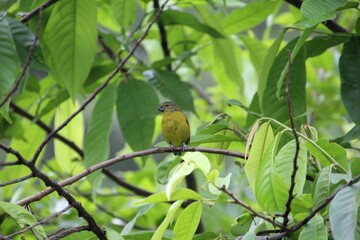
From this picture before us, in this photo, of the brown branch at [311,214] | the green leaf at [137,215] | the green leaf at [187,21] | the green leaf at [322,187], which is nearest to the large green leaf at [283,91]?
the green leaf at [187,21]

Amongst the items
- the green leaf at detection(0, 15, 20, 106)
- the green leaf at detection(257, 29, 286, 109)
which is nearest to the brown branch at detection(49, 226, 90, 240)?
the green leaf at detection(0, 15, 20, 106)

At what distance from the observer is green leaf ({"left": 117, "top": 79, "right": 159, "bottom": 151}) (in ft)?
9.79

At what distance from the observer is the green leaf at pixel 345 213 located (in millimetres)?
1446

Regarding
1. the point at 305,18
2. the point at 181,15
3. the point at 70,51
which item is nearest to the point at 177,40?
the point at 181,15

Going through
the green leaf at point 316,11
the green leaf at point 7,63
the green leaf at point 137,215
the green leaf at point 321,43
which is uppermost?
the green leaf at point 316,11

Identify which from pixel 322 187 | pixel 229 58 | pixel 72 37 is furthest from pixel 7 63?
pixel 229 58

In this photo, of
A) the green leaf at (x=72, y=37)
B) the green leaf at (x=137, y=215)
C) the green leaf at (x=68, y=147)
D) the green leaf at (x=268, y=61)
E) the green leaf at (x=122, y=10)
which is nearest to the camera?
the green leaf at (x=137, y=215)

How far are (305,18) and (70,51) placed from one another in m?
0.99

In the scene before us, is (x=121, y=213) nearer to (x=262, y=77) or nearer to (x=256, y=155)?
(x=262, y=77)

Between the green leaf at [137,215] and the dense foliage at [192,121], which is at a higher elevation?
the dense foliage at [192,121]

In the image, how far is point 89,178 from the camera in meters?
2.82

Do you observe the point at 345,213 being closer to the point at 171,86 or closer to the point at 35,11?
the point at 35,11

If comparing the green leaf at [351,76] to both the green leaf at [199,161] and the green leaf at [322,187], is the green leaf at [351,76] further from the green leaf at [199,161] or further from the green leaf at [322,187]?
the green leaf at [199,161]

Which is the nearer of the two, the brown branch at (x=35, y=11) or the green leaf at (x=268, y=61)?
the green leaf at (x=268, y=61)
